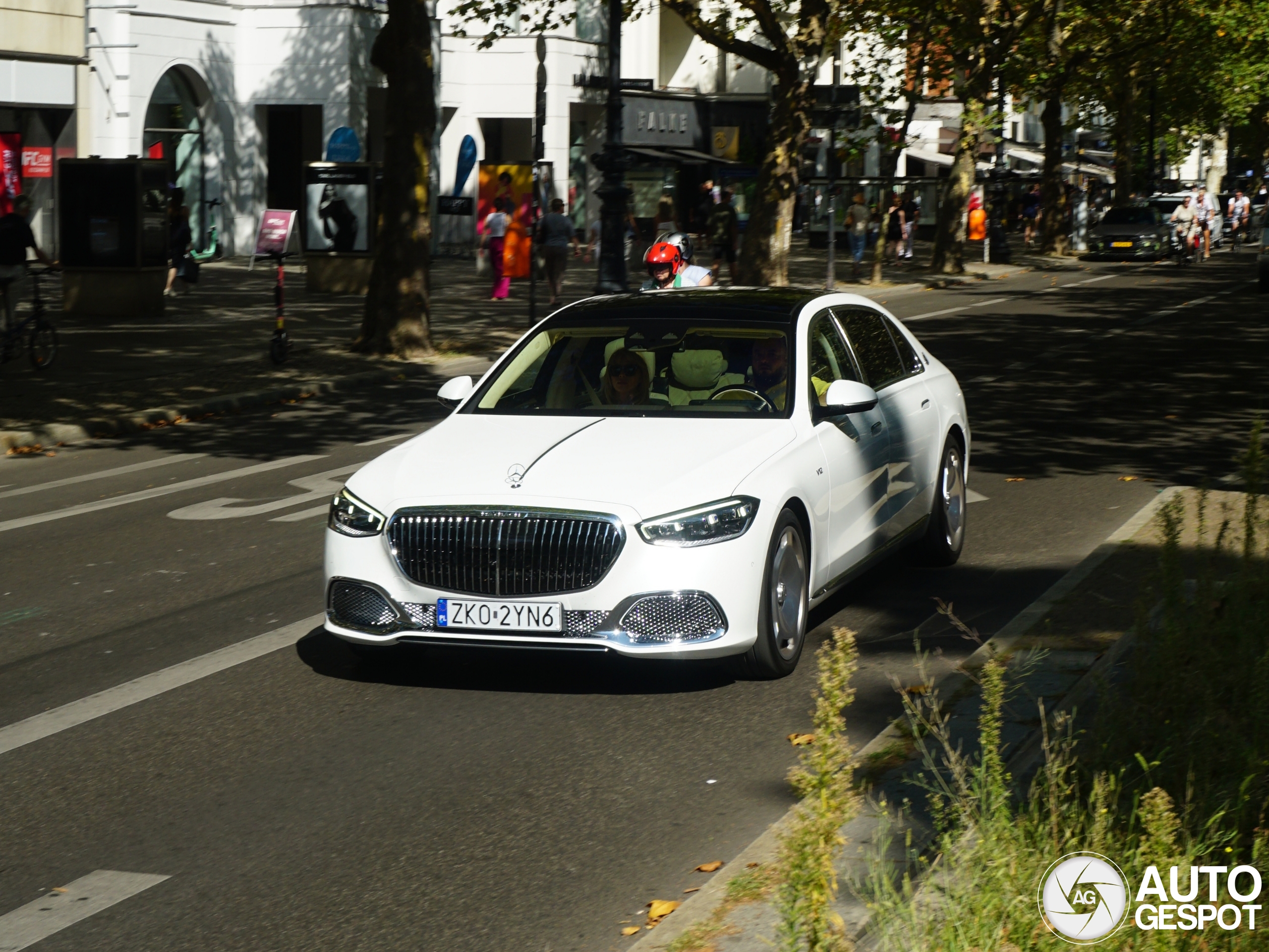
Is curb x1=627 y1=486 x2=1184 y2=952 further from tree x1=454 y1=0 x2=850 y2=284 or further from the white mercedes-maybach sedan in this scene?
tree x1=454 y1=0 x2=850 y2=284

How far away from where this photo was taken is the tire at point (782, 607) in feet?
22.8

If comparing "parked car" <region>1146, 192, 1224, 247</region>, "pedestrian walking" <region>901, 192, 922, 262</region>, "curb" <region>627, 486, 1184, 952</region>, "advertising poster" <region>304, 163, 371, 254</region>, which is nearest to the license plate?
"curb" <region>627, 486, 1184, 952</region>

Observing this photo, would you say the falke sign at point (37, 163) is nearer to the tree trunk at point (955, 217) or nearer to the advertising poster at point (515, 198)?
the advertising poster at point (515, 198)

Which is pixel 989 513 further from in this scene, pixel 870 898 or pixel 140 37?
pixel 140 37

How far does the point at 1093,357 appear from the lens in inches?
875

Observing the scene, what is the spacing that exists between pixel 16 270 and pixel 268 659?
1248 cm

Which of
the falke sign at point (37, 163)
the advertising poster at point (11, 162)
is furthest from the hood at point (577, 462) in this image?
the falke sign at point (37, 163)

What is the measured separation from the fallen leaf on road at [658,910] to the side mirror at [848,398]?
3.23 metres

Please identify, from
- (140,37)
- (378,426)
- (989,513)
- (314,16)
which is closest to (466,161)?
(314,16)

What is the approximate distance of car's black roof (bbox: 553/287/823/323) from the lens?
814cm

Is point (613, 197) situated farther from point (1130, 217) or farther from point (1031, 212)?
Answer: point (1031, 212)

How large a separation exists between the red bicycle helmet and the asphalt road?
283 cm

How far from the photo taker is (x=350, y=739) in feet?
21.3

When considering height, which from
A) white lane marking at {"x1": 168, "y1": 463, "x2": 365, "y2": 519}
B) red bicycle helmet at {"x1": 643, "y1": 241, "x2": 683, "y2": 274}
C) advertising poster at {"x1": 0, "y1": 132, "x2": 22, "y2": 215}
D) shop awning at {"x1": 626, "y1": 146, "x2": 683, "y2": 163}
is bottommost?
white lane marking at {"x1": 168, "y1": 463, "x2": 365, "y2": 519}
